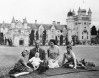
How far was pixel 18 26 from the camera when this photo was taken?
69.3 metres

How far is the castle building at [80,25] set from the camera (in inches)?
3401

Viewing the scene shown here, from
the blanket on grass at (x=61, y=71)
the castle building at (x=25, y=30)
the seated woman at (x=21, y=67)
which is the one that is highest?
the castle building at (x=25, y=30)

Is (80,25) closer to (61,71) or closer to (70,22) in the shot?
(70,22)

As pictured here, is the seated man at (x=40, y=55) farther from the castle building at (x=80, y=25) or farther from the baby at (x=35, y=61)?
the castle building at (x=80, y=25)

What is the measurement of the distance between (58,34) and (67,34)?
415cm

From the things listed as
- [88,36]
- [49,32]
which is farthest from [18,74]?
[88,36]

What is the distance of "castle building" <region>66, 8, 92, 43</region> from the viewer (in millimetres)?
86375

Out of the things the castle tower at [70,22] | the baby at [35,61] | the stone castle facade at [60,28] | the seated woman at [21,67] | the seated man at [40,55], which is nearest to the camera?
the seated woman at [21,67]

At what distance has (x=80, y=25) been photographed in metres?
87.4

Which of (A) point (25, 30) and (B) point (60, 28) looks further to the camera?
(B) point (60, 28)

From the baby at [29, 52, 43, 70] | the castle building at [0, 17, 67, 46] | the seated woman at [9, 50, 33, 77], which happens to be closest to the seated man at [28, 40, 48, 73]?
the baby at [29, 52, 43, 70]

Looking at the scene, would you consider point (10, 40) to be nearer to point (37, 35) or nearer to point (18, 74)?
point (37, 35)

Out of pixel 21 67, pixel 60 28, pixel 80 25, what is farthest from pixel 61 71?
pixel 80 25

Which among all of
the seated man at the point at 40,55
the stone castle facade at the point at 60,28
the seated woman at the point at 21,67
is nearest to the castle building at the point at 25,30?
the stone castle facade at the point at 60,28
